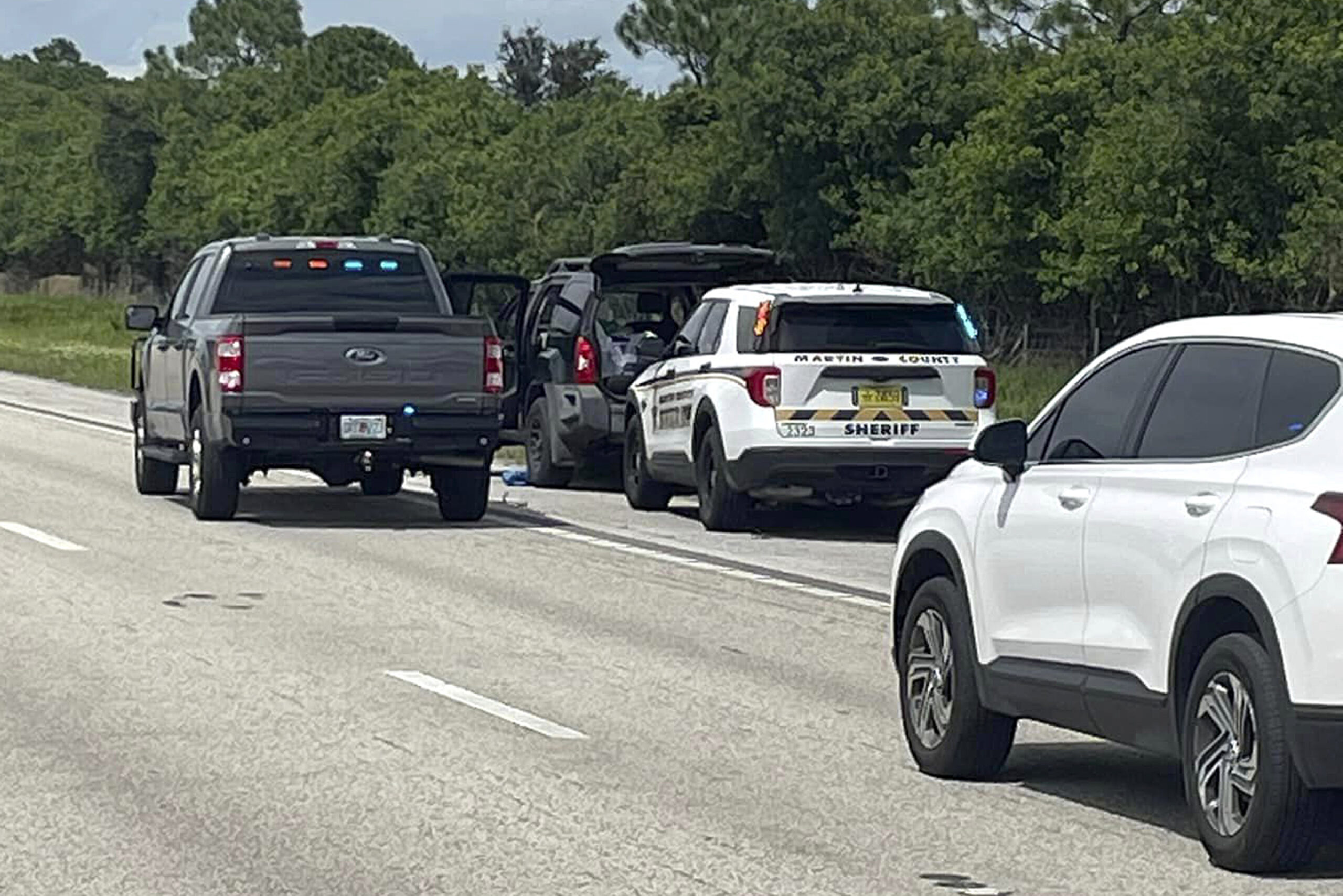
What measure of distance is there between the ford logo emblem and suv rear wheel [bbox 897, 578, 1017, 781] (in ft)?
33.6

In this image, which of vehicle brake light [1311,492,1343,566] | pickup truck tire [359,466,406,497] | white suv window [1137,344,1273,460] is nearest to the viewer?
vehicle brake light [1311,492,1343,566]

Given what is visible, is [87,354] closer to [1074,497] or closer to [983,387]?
[983,387]

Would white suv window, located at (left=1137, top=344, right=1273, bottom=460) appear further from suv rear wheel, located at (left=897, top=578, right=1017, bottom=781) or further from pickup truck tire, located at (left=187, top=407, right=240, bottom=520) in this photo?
pickup truck tire, located at (left=187, top=407, right=240, bottom=520)

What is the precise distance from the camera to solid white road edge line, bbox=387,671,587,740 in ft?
36.8

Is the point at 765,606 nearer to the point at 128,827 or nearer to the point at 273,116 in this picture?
the point at 128,827

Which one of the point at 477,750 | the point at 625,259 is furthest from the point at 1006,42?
the point at 477,750

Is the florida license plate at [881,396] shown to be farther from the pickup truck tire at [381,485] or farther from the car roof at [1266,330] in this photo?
the car roof at [1266,330]

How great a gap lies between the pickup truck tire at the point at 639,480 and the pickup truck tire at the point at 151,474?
365cm

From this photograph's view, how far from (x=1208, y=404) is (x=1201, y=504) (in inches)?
18.6

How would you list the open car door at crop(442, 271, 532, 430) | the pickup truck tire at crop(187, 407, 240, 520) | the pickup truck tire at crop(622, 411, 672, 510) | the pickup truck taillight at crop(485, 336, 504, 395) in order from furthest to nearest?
the open car door at crop(442, 271, 532, 430), the pickup truck tire at crop(622, 411, 672, 510), the pickup truck tire at crop(187, 407, 240, 520), the pickup truck taillight at crop(485, 336, 504, 395)

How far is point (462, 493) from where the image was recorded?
21469 millimetres

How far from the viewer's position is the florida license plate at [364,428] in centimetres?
2030

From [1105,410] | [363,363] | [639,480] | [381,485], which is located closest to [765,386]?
[363,363]

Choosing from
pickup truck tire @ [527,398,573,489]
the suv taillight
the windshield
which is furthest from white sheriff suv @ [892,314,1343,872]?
pickup truck tire @ [527,398,573,489]
